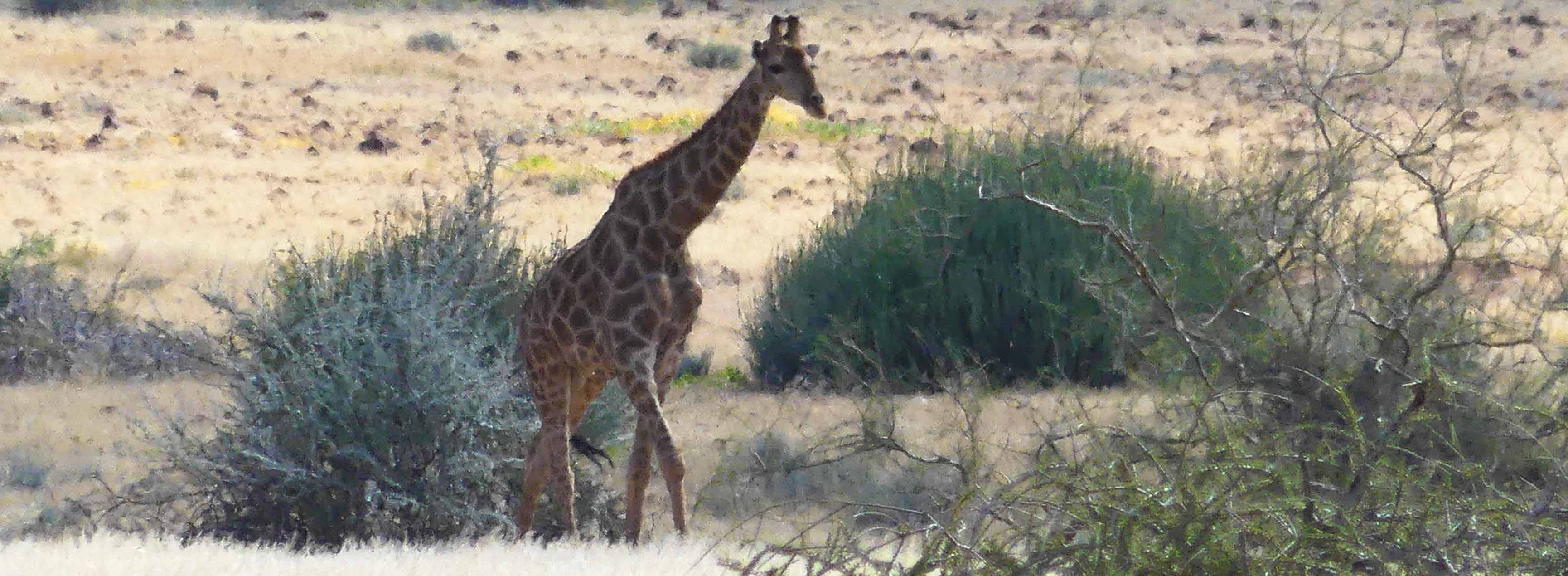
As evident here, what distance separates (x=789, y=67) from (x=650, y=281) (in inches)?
36.4

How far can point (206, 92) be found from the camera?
34.2 metres

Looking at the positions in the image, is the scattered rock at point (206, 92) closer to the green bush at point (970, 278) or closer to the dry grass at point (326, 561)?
the green bush at point (970, 278)

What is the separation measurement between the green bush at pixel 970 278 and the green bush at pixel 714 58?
27.8m

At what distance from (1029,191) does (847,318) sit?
5.95 feet

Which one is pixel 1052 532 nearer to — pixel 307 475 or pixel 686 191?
pixel 686 191

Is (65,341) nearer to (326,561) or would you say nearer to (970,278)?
(970,278)

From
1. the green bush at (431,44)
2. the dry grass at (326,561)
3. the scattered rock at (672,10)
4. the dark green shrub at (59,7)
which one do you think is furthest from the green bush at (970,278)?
the scattered rock at (672,10)

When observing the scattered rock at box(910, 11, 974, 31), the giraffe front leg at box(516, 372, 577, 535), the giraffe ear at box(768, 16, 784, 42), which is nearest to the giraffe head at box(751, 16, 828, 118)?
the giraffe ear at box(768, 16, 784, 42)

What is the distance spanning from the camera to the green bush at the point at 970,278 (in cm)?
1293

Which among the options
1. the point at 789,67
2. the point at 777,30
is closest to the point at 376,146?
the point at 777,30

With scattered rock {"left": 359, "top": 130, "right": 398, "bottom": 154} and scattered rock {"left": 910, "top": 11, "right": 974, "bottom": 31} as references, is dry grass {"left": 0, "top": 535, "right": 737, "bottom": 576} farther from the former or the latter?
scattered rock {"left": 910, "top": 11, "right": 974, "bottom": 31}

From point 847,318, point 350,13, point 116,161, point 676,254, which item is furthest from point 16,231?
point 350,13

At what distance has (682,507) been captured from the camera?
267 inches

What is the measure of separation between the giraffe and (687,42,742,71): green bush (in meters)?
34.8
